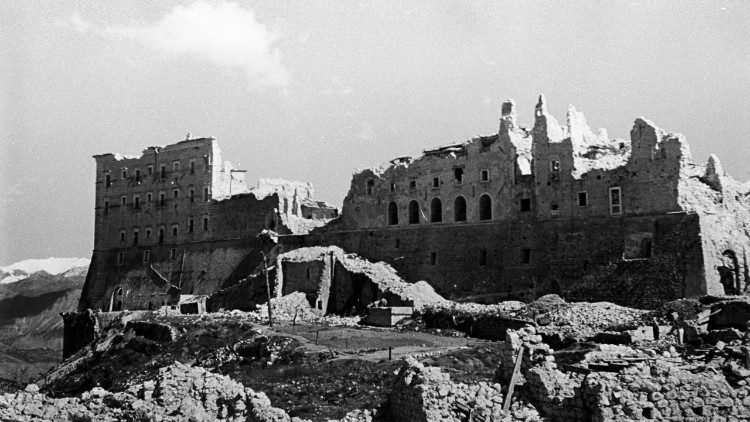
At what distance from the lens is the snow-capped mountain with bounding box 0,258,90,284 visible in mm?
92062

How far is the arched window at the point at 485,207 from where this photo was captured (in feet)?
173

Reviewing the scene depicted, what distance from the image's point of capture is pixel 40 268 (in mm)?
96562

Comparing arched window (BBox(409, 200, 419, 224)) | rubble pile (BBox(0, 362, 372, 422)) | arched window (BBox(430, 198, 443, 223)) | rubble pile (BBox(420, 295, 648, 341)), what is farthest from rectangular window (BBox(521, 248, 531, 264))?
rubble pile (BBox(0, 362, 372, 422))

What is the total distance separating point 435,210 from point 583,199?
10.6m

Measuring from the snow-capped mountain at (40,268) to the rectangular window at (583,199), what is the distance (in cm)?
6248

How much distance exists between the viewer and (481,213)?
52781mm

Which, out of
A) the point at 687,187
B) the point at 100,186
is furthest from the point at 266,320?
the point at 100,186

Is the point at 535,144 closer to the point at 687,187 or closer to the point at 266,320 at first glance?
the point at 687,187

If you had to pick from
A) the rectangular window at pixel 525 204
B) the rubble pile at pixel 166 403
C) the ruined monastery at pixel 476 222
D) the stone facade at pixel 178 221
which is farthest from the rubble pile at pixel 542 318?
the stone facade at pixel 178 221

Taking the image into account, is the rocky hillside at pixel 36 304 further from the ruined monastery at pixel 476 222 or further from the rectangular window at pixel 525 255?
the rectangular window at pixel 525 255

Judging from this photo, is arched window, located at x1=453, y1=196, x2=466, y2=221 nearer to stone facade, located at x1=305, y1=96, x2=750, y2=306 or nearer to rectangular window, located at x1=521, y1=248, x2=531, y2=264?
stone facade, located at x1=305, y1=96, x2=750, y2=306

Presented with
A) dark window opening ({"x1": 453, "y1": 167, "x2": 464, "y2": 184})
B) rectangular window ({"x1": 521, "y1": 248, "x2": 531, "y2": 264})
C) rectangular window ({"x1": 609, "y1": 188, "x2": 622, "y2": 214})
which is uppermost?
dark window opening ({"x1": 453, "y1": 167, "x2": 464, "y2": 184})

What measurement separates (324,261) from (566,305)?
18584 millimetres

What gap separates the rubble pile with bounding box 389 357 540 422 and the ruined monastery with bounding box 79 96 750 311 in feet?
104
